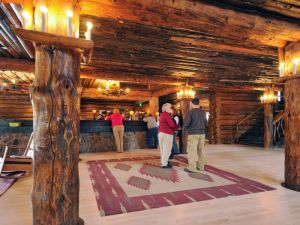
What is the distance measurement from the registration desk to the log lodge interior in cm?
4

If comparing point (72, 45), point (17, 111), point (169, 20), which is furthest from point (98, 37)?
point (17, 111)

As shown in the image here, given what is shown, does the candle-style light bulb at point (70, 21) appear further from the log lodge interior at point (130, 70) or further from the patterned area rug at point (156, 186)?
the patterned area rug at point (156, 186)

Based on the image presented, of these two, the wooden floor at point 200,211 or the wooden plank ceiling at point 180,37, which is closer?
the wooden floor at point 200,211

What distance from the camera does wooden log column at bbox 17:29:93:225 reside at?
2.03 m

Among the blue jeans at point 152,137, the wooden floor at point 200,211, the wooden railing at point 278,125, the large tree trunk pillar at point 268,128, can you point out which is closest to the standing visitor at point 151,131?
the blue jeans at point 152,137

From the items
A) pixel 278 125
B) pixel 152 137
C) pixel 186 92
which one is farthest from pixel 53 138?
pixel 278 125

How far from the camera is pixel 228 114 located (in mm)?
11734

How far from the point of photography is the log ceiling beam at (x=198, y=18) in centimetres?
267

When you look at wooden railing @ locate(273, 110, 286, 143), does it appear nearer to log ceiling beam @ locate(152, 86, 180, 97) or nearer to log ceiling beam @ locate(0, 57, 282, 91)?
log ceiling beam @ locate(0, 57, 282, 91)

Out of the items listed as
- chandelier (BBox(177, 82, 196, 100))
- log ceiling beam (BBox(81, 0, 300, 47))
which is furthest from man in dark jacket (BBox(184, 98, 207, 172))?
chandelier (BBox(177, 82, 196, 100))

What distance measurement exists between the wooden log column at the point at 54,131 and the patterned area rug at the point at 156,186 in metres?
0.92

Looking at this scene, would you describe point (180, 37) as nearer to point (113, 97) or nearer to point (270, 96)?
point (270, 96)

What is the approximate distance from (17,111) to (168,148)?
10550 millimetres

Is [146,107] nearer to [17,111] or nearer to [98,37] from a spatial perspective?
[17,111]
